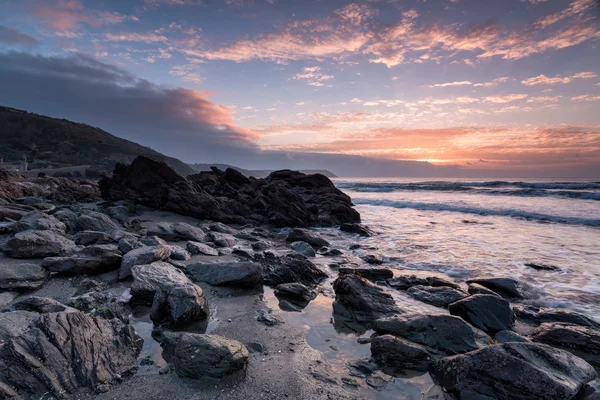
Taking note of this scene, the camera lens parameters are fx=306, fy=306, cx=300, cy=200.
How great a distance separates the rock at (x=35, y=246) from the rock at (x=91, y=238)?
1.02 meters

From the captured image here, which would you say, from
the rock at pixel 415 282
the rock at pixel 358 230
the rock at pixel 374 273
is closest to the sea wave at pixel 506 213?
the rock at pixel 358 230

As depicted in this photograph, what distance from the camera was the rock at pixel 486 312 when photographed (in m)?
5.29

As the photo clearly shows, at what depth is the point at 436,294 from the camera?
6641mm

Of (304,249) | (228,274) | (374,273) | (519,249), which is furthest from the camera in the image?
(519,249)

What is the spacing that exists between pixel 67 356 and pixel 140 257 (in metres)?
3.40

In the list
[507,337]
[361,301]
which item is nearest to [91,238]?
[361,301]

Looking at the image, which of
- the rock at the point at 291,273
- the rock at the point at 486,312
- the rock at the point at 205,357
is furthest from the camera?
the rock at the point at 291,273

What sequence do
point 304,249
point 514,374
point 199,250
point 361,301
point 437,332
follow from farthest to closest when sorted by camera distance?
point 304,249
point 199,250
point 361,301
point 437,332
point 514,374

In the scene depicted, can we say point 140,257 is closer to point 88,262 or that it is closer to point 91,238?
point 88,262

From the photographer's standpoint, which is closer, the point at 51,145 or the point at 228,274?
the point at 228,274

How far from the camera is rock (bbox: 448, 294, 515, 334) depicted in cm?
529

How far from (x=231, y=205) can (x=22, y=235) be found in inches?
470

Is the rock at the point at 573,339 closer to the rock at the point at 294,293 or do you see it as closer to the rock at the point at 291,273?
the rock at the point at 294,293

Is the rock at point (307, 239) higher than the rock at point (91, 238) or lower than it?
lower
